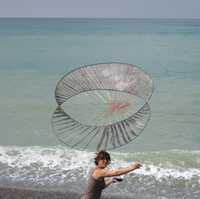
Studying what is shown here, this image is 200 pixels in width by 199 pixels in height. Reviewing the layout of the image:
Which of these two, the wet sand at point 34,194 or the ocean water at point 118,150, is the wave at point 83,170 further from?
the wet sand at point 34,194

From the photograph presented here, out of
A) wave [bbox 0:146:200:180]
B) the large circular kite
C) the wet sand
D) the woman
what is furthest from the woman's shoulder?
wave [bbox 0:146:200:180]

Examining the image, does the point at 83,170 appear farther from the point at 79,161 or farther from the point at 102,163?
the point at 102,163

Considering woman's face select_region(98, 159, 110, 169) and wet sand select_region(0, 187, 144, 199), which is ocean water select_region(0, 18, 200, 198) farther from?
woman's face select_region(98, 159, 110, 169)

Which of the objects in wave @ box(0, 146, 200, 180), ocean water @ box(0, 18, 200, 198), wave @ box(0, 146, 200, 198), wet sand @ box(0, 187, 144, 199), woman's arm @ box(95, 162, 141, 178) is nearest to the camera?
woman's arm @ box(95, 162, 141, 178)

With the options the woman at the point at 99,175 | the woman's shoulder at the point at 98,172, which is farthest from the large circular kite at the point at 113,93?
the woman's shoulder at the point at 98,172

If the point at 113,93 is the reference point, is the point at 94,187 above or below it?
below

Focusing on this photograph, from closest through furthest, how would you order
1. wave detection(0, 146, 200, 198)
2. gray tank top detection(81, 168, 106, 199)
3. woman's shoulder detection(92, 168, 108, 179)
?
woman's shoulder detection(92, 168, 108, 179)
gray tank top detection(81, 168, 106, 199)
wave detection(0, 146, 200, 198)

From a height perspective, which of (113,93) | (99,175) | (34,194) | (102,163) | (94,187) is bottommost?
(34,194)

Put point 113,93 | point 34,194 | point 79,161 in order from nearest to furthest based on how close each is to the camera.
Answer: point 113,93 → point 34,194 → point 79,161

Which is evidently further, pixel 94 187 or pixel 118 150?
pixel 118 150

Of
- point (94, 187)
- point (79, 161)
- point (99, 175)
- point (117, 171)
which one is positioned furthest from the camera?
point (79, 161)

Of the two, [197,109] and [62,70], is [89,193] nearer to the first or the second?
[197,109]

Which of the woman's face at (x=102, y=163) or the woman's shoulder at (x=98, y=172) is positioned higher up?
the woman's face at (x=102, y=163)

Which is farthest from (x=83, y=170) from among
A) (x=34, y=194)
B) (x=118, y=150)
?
(x=118, y=150)
